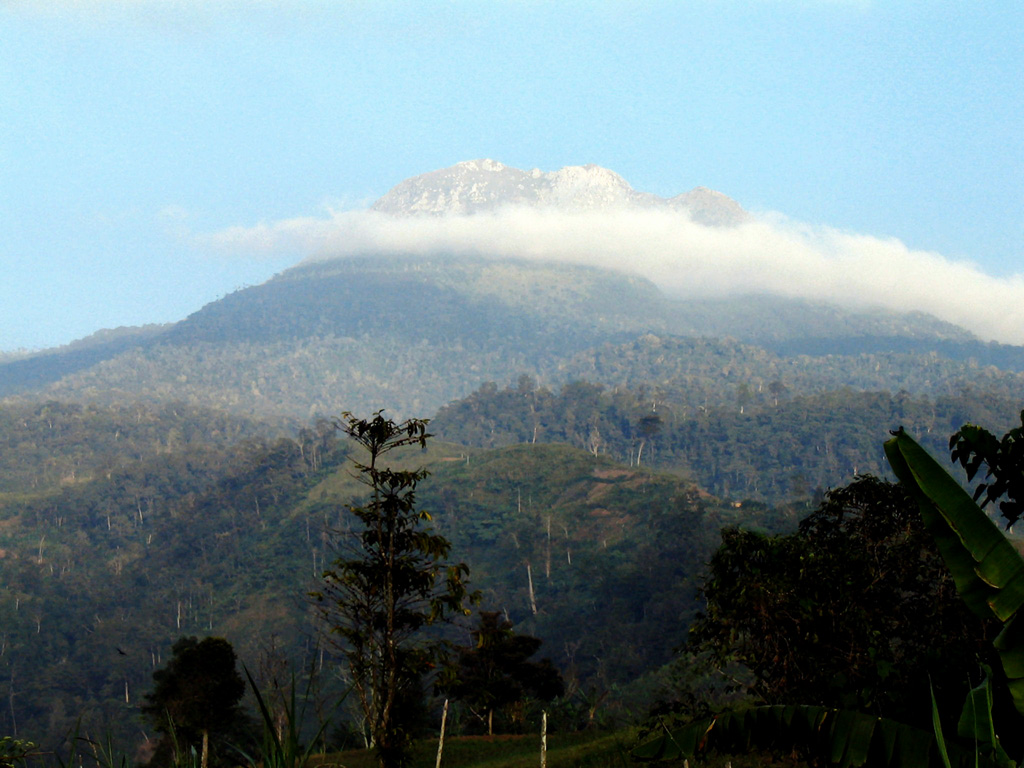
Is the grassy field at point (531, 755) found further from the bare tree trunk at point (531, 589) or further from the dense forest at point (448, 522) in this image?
the bare tree trunk at point (531, 589)

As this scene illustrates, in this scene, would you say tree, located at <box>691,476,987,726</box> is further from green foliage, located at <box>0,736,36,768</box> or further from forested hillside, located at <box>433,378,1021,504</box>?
forested hillside, located at <box>433,378,1021,504</box>

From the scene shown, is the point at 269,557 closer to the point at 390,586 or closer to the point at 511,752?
the point at 511,752

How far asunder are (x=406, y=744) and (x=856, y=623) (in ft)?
22.6

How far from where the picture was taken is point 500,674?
37.0m

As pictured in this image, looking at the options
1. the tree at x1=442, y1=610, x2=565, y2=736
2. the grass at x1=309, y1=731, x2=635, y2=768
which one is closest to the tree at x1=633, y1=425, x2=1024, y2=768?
the grass at x1=309, y1=731, x2=635, y2=768

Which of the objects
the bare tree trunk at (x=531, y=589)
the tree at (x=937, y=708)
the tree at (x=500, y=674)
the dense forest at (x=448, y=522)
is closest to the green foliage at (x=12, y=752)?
the tree at (x=937, y=708)

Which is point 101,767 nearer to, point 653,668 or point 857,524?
point 857,524

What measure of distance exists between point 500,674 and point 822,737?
3095 centimetres

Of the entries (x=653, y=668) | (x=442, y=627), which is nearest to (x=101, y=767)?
(x=653, y=668)

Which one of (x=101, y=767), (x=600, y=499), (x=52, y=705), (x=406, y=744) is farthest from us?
(x=600, y=499)

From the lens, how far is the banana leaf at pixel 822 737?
6.85m

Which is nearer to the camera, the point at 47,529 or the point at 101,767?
the point at 101,767

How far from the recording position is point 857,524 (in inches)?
568

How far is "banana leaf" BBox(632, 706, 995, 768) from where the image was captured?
270 inches
